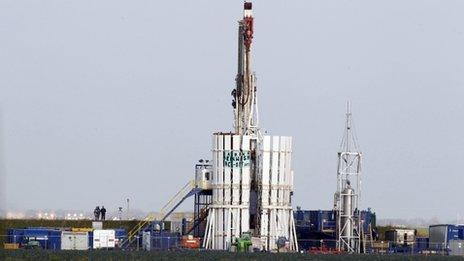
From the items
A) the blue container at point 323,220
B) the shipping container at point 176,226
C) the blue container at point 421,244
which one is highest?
the blue container at point 323,220

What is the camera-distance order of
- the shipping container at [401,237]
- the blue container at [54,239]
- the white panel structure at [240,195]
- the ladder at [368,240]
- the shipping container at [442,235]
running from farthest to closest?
the shipping container at [401,237] < the ladder at [368,240] < the shipping container at [442,235] < the white panel structure at [240,195] < the blue container at [54,239]

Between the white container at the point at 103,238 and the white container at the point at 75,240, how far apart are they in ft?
2.31

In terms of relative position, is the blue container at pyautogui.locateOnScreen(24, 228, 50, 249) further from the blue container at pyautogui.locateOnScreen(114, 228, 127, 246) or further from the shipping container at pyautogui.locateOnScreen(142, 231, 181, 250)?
the shipping container at pyautogui.locateOnScreen(142, 231, 181, 250)

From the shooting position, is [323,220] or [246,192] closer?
[246,192]

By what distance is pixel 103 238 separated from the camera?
140m

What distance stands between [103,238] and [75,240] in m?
2.13

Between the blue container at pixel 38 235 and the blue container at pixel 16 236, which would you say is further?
the blue container at pixel 38 235

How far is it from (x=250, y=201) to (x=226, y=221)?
3.36 m

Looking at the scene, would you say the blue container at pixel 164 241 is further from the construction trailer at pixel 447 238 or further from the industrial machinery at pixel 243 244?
the construction trailer at pixel 447 238

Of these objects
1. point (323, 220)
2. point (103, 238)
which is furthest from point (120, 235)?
point (323, 220)

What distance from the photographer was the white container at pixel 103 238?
139875mm

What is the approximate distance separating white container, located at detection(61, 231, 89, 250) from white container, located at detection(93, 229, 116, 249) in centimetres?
70

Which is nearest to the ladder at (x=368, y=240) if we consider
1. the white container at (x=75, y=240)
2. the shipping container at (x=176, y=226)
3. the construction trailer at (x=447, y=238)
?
the construction trailer at (x=447, y=238)

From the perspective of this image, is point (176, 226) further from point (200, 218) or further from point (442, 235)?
point (442, 235)
